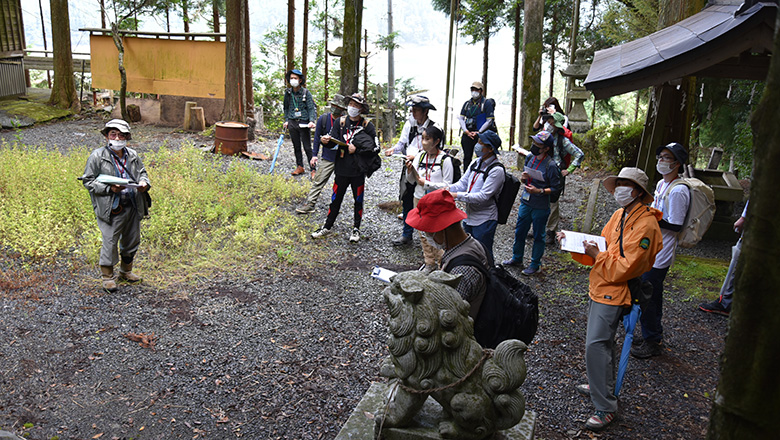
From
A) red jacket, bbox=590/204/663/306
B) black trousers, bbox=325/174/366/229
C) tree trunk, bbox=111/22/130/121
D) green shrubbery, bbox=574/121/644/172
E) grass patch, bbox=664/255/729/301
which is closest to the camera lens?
red jacket, bbox=590/204/663/306

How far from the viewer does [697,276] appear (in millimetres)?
7184

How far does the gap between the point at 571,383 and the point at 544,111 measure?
4604 millimetres

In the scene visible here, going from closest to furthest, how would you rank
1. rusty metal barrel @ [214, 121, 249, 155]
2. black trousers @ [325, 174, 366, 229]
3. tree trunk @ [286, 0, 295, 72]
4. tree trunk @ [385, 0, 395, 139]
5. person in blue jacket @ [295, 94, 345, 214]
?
black trousers @ [325, 174, 366, 229] < person in blue jacket @ [295, 94, 345, 214] < rusty metal barrel @ [214, 121, 249, 155] < tree trunk @ [385, 0, 395, 139] < tree trunk @ [286, 0, 295, 72]

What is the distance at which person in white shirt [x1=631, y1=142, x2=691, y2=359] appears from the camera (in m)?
4.78

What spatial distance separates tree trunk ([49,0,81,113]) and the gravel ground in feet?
36.8

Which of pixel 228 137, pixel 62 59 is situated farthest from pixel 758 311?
pixel 62 59

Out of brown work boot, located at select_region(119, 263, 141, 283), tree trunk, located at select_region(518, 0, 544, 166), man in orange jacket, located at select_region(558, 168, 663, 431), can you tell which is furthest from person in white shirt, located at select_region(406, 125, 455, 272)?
tree trunk, located at select_region(518, 0, 544, 166)

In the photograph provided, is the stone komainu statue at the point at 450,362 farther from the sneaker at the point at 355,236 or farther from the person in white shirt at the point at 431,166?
the sneaker at the point at 355,236

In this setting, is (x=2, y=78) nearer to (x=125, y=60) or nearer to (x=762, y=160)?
(x=125, y=60)

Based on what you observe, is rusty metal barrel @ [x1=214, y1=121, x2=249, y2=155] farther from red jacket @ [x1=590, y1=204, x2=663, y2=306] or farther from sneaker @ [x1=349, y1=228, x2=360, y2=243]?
red jacket @ [x1=590, y1=204, x2=663, y2=306]

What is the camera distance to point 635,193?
12.3 ft

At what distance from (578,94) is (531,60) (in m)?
3.76

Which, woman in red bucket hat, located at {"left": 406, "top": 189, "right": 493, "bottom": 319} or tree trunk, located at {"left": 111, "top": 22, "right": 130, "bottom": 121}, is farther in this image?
tree trunk, located at {"left": 111, "top": 22, "right": 130, "bottom": 121}

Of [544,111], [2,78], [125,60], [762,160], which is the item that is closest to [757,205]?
[762,160]
